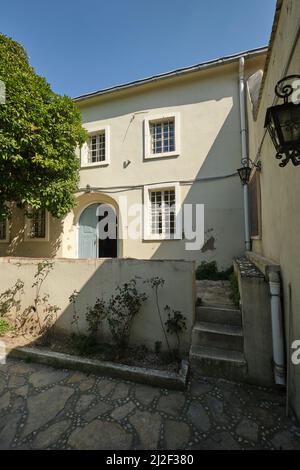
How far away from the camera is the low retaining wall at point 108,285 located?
3555 mm

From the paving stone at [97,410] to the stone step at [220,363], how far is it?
4.26ft

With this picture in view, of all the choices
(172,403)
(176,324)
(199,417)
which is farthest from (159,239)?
(199,417)

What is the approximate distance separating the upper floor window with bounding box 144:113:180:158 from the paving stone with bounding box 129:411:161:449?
24.2 ft

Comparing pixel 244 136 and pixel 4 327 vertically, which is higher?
pixel 244 136

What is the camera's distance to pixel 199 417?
2.44 meters

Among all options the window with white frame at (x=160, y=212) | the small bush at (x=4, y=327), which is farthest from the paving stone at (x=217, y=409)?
the window with white frame at (x=160, y=212)

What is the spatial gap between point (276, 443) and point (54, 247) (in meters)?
8.73

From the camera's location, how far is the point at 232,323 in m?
3.66

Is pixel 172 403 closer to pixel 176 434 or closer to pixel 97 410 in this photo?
pixel 176 434

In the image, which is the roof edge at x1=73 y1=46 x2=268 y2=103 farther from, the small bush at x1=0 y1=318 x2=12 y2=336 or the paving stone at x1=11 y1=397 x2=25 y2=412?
the paving stone at x1=11 y1=397 x2=25 y2=412

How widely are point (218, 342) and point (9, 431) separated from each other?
280 centimetres

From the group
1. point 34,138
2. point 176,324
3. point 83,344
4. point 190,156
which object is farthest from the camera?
point 190,156
